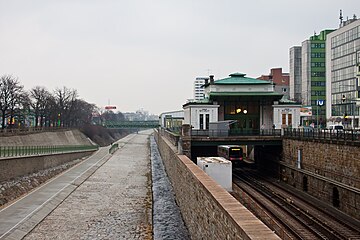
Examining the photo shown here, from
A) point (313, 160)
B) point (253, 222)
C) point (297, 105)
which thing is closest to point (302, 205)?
point (313, 160)

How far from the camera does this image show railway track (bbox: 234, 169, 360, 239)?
63.7 ft

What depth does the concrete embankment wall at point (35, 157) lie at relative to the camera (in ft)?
116

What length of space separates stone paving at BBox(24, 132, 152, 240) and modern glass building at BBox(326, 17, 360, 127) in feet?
168

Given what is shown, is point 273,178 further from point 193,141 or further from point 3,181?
point 3,181

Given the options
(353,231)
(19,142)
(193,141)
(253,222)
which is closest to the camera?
(253,222)

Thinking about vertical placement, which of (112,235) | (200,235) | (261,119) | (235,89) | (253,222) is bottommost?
(112,235)

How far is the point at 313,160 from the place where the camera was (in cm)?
3059

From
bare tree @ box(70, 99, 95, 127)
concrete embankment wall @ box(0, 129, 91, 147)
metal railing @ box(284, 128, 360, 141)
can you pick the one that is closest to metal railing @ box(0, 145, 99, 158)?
concrete embankment wall @ box(0, 129, 91, 147)

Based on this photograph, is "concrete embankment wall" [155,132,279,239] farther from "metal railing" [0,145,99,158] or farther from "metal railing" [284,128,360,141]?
"metal railing" [0,145,99,158]

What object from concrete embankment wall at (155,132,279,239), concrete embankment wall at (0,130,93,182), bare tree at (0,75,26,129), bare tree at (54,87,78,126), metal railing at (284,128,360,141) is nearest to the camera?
concrete embankment wall at (155,132,279,239)

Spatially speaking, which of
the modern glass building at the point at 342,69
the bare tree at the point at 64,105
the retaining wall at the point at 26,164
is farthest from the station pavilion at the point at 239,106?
the bare tree at the point at 64,105

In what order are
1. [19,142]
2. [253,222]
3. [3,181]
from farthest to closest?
[19,142] < [3,181] < [253,222]

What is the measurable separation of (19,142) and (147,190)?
31846 mm

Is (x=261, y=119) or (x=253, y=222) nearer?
(x=253, y=222)
